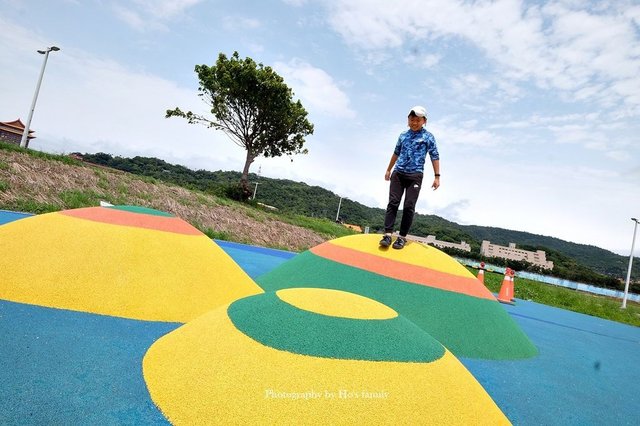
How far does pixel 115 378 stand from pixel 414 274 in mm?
3767

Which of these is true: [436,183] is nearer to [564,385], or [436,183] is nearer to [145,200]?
[564,385]

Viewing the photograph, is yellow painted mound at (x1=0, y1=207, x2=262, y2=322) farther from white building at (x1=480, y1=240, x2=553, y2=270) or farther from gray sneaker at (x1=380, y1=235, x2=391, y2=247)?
white building at (x1=480, y1=240, x2=553, y2=270)

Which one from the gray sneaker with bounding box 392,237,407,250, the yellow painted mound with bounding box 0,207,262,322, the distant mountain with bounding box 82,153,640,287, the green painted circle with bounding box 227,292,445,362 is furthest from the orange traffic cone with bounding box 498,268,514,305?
the distant mountain with bounding box 82,153,640,287

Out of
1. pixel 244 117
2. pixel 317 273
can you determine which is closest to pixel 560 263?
pixel 244 117

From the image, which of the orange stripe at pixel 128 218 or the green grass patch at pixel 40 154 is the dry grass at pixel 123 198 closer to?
the green grass patch at pixel 40 154

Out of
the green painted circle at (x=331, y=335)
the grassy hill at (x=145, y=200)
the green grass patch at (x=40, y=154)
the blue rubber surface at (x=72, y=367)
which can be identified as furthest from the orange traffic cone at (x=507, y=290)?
the green grass patch at (x=40, y=154)

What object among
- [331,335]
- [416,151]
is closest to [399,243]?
[416,151]

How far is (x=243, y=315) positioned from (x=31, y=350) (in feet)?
4.57

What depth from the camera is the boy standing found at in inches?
222

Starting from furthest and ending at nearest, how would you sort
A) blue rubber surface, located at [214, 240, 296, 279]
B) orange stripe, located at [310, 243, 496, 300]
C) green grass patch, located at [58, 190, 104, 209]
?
green grass patch, located at [58, 190, 104, 209]
blue rubber surface, located at [214, 240, 296, 279]
orange stripe, located at [310, 243, 496, 300]

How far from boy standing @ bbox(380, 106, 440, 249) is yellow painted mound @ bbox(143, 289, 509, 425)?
10.0ft

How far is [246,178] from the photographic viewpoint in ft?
81.5

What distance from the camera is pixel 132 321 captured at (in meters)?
3.52

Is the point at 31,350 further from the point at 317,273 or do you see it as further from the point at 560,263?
the point at 560,263
